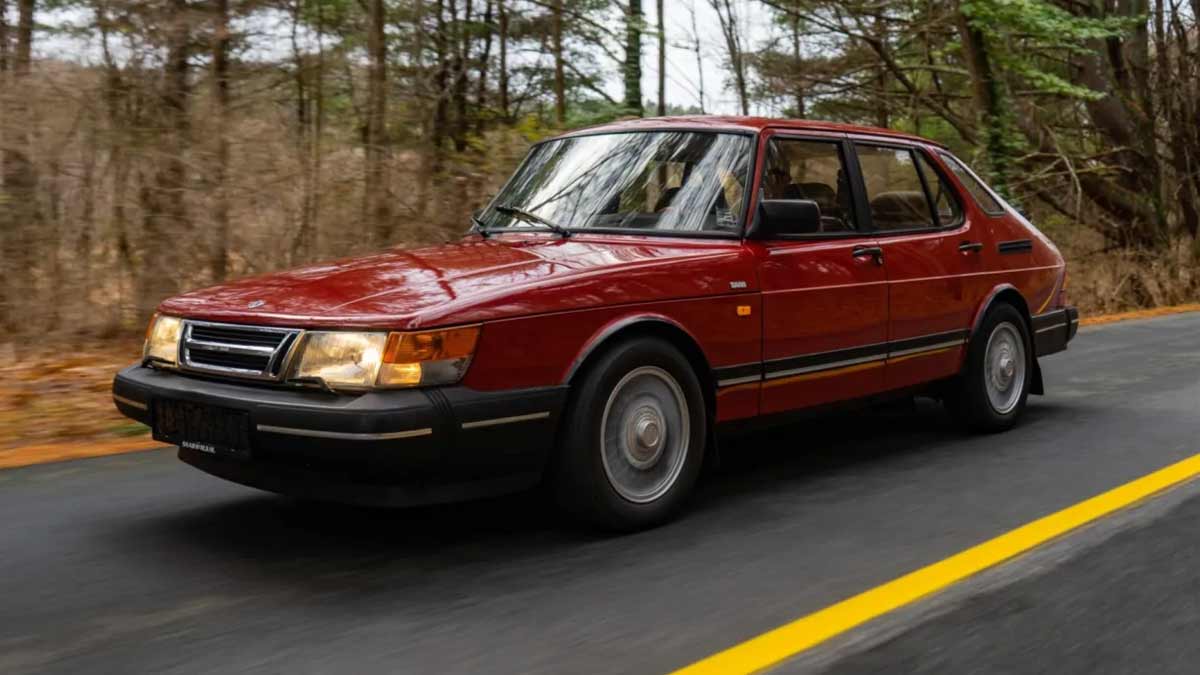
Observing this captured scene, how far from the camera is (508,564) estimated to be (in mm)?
3947

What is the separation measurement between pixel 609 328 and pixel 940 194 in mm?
2877

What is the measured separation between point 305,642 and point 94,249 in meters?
7.13

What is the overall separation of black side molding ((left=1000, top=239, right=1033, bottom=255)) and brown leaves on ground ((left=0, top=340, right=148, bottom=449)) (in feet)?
16.6

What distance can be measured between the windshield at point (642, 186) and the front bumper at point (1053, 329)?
104 inches

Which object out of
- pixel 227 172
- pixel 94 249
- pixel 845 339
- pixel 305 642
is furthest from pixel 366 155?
pixel 305 642

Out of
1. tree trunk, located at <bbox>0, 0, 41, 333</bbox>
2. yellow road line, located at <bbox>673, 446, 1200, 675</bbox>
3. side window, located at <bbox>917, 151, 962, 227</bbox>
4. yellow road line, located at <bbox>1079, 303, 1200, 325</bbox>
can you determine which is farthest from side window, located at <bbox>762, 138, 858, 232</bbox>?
yellow road line, located at <bbox>1079, 303, 1200, 325</bbox>

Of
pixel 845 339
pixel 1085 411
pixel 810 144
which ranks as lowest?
pixel 1085 411

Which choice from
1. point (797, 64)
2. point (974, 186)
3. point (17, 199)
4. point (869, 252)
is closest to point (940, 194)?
point (974, 186)

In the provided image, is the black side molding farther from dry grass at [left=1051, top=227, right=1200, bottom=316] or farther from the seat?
dry grass at [left=1051, top=227, right=1200, bottom=316]

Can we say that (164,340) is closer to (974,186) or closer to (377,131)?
(974,186)

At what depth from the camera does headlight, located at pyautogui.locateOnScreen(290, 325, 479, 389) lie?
147 inches

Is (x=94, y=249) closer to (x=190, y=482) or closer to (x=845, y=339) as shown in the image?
(x=190, y=482)

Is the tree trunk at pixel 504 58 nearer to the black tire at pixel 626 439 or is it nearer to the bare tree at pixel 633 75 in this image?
the bare tree at pixel 633 75

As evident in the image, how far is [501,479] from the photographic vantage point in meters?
4.00
